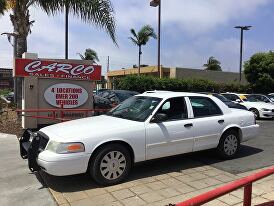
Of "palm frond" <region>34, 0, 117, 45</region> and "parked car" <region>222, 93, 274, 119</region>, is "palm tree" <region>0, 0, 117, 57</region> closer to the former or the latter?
"palm frond" <region>34, 0, 117, 45</region>

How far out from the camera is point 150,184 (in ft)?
19.9

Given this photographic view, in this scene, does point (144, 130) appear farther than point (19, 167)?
No

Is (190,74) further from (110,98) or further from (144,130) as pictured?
(144,130)

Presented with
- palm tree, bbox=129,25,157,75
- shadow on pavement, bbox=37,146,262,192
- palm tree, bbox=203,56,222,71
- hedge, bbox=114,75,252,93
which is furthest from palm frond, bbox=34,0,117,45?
palm tree, bbox=203,56,222,71

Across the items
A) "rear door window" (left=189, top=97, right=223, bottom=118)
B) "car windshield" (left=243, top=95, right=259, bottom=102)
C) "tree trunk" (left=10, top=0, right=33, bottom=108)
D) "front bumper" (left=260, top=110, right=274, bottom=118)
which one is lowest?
"front bumper" (left=260, top=110, right=274, bottom=118)

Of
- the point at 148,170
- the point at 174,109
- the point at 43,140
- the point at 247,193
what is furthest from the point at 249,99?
the point at 247,193

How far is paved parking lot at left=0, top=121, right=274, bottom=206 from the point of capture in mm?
5383

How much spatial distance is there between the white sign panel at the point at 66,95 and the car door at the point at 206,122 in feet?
19.8

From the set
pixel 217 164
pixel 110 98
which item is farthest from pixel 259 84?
pixel 217 164

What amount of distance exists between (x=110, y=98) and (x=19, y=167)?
8.37m

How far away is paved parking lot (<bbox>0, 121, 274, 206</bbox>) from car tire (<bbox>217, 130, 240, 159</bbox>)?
0.56 feet

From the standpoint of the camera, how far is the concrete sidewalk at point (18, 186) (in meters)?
5.44

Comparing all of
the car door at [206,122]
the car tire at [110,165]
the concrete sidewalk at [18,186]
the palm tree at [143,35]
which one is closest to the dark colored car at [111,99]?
the concrete sidewalk at [18,186]

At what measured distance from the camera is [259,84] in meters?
36.5
